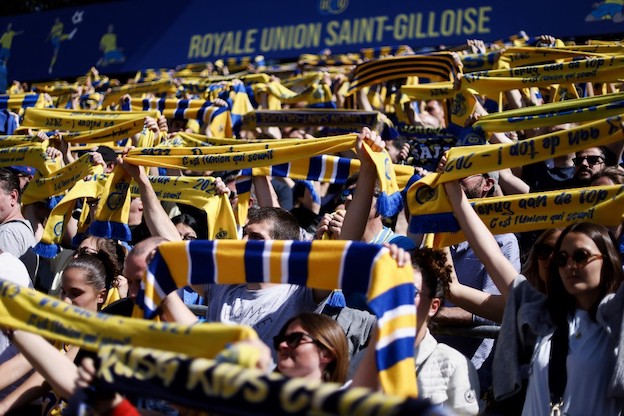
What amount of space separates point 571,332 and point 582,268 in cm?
24

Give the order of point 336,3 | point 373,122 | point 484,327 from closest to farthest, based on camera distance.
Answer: point 484,327 → point 373,122 → point 336,3

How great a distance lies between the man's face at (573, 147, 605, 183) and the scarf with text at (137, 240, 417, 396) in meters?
2.64

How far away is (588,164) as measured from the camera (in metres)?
5.49

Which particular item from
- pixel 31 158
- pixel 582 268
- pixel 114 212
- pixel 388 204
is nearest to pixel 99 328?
pixel 582 268

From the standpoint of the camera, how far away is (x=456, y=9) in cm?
1275

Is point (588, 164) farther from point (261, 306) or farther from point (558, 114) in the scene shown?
point (261, 306)

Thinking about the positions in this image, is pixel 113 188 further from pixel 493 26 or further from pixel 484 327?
pixel 493 26

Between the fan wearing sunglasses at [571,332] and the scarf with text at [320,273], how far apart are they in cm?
66

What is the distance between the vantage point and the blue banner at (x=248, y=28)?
11875 mm

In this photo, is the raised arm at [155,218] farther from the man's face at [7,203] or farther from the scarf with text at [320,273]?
the scarf with text at [320,273]

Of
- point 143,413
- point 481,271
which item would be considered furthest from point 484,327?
point 143,413

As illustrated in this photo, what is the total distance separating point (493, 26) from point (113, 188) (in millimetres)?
7645

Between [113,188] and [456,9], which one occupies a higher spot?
[456,9]

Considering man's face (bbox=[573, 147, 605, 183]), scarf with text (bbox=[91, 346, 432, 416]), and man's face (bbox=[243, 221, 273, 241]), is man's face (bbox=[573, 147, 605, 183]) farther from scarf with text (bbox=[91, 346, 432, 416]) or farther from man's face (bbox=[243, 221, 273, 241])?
scarf with text (bbox=[91, 346, 432, 416])
